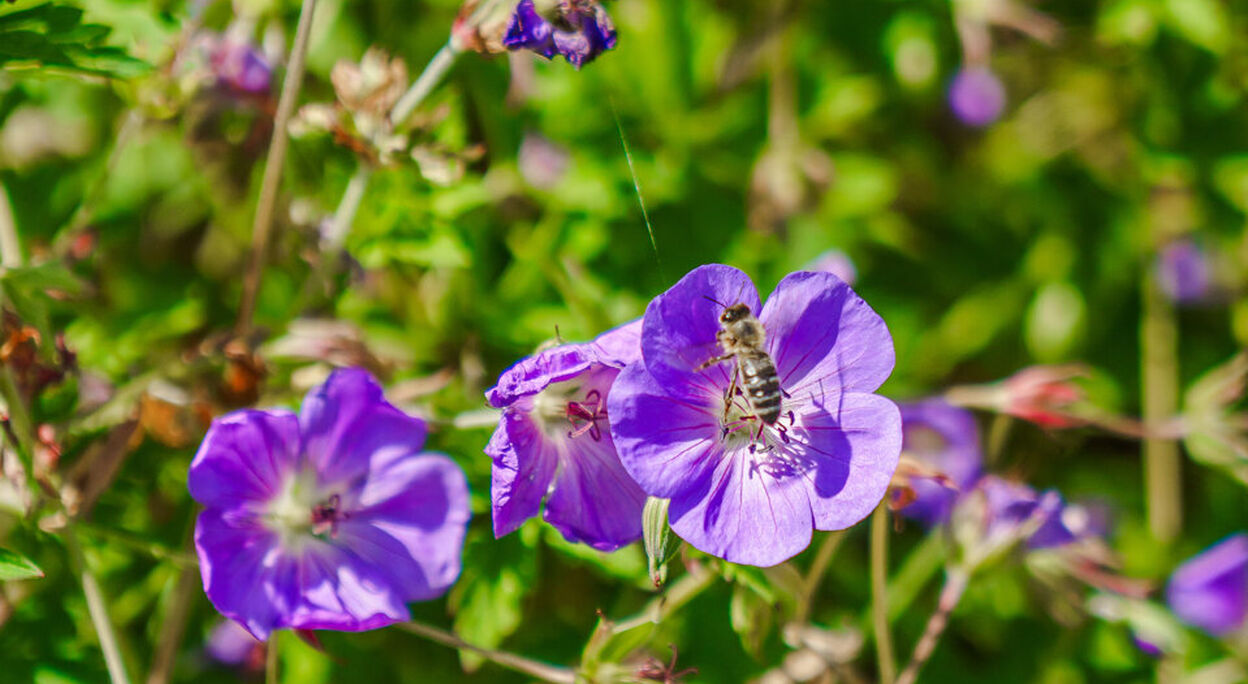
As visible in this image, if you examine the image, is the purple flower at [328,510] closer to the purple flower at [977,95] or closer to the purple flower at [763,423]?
the purple flower at [763,423]

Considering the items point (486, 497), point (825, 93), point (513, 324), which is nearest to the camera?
point (486, 497)

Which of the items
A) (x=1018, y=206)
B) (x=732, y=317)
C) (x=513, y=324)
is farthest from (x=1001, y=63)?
(x=732, y=317)

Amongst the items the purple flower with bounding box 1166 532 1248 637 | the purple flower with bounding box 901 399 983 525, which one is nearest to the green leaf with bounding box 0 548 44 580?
the purple flower with bounding box 901 399 983 525

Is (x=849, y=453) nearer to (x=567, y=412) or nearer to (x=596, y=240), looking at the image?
(x=567, y=412)

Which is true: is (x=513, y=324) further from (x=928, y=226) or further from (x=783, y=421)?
(x=928, y=226)

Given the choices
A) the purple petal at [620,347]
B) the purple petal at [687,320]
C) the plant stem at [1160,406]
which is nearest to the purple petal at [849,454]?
the purple petal at [687,320]

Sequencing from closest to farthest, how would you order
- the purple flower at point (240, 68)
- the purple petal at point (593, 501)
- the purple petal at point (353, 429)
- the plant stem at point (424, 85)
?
the purple petal at point (593, 501) < the purple petal at point (353, 429) < the plant stem at point (424, 85) < the purple flower at point (240, 68)
